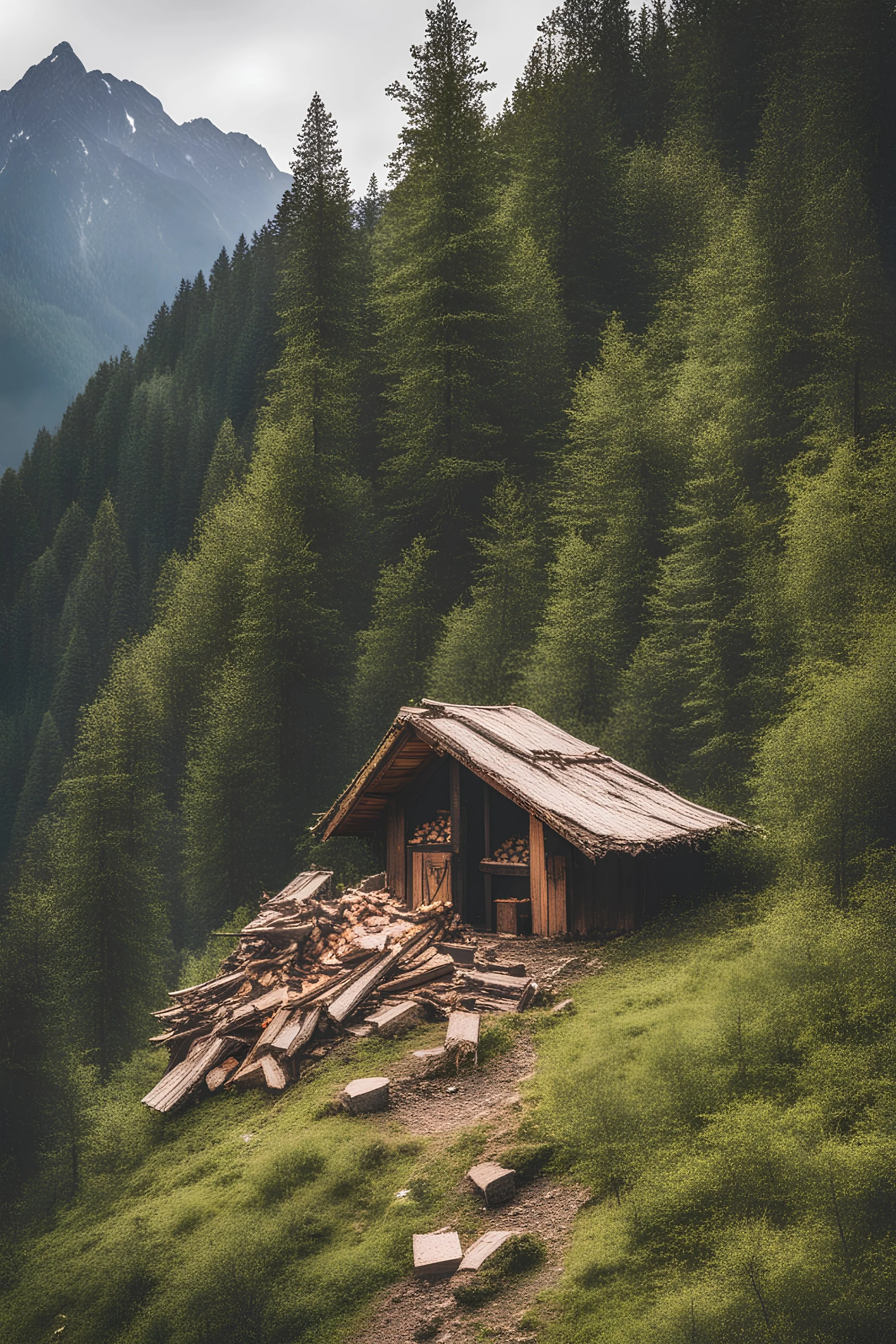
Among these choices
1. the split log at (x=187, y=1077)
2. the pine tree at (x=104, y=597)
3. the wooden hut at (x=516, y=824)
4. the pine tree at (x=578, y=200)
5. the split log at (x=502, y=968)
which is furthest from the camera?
the pine tree at (x=104, y=597)

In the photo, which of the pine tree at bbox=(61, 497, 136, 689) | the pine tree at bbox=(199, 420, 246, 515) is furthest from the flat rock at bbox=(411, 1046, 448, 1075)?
the pine tree at bbox=(61, 497, 136, 689)

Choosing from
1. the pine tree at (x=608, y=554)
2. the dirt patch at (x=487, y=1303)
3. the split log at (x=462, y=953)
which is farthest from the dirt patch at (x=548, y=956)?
the pine tree at (x=608, y=554)

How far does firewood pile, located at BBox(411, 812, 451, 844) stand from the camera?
17000 millimetres

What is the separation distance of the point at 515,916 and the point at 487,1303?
341 inches

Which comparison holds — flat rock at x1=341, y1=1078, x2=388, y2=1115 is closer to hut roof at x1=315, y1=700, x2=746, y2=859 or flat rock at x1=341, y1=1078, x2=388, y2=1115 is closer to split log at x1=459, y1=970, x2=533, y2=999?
split log at x1=459, y1=970, x2=533, y2=999

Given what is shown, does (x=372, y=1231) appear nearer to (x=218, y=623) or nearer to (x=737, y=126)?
(x=218, y=623)

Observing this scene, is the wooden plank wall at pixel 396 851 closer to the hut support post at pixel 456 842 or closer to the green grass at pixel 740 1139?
the hut support post at pixel 456 842

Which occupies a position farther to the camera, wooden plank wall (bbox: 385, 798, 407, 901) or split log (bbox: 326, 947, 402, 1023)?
wooden plank wall (bbox: 385, 798, 407, 901)

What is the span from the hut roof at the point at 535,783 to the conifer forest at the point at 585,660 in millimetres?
1504

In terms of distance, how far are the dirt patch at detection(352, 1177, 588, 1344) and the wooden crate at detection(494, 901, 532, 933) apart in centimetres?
758

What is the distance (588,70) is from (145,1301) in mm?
56998

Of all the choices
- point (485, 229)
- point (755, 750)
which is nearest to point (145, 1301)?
point (755, 750)

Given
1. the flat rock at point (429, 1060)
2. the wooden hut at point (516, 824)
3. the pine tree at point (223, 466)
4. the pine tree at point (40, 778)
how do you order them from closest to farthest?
the flat rock at point (429, 1060)
the wooden hut at point (516, 824)
the pine tree at point (40, 778)
the pine tree at point (223, 466)

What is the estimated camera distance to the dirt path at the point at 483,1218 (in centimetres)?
699
